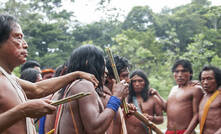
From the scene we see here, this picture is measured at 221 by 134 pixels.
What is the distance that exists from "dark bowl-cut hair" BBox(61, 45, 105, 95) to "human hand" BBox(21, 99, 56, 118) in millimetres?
913

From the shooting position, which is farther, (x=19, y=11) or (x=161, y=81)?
(x=19, y=11)

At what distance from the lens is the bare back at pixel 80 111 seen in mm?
2520

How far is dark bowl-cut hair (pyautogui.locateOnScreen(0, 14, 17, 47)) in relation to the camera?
2227 mm

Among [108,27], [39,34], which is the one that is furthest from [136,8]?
[39,34]

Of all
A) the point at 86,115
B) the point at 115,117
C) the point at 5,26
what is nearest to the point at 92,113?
the point at 86,115

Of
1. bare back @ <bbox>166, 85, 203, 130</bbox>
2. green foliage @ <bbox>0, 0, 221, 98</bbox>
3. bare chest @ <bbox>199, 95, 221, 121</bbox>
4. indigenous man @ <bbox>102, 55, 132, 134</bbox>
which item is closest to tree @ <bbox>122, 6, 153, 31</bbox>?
green foliage @ <bbox>0, 0, 221, 98</bbox>

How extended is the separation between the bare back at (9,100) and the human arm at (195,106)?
3.98 metres

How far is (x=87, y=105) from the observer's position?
2525mm

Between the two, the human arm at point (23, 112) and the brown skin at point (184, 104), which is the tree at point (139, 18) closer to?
the brown skin at point (184, 104)

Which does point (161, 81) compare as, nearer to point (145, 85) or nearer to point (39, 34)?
point (39, 34)

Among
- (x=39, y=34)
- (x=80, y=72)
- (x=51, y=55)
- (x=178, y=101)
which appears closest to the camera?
(x=80, y=72)

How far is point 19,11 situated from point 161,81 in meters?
14.0

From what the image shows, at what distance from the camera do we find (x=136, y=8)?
34.6m

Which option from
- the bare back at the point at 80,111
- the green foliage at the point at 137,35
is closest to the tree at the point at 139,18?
the green foliage at the point at 137,35
